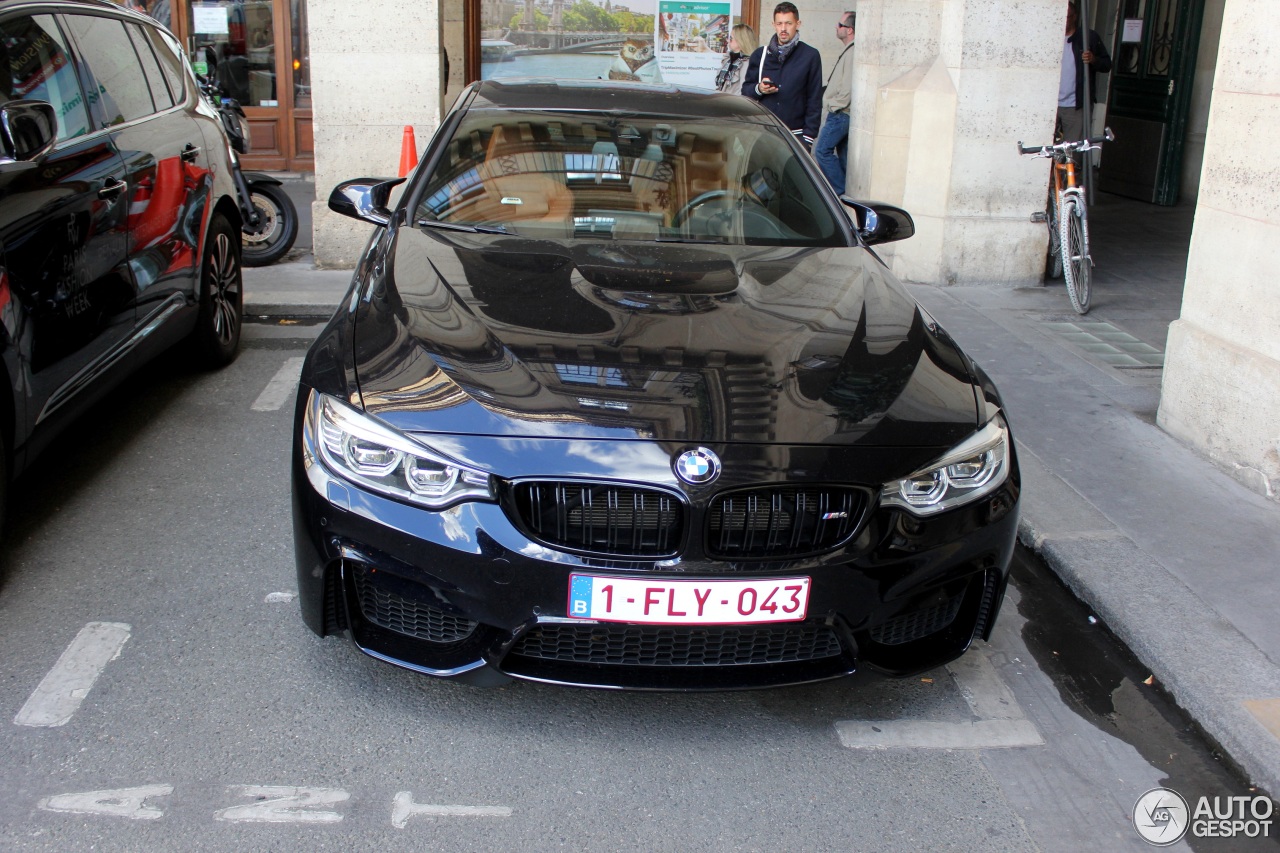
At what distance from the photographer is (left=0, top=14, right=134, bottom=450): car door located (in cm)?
390

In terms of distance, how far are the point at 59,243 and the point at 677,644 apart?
8.66 ft

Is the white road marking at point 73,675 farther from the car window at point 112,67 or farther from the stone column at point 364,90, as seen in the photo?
the stone column at point 364,90

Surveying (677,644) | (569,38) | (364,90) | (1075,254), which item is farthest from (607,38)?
(677,644)

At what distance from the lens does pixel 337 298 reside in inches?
305

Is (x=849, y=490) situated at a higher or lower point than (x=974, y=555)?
higher

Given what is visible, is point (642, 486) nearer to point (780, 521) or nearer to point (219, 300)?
point (780, 521)

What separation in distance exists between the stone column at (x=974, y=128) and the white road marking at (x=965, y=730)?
18.4 ft

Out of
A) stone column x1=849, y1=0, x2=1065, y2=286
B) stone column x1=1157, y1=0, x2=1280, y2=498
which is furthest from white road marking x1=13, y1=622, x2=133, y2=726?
stone column x1=849, y1=0, x2=1065, y2=286

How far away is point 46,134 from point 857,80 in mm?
7323

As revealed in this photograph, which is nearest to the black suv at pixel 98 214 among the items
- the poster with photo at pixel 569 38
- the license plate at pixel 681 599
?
the license plate at pixel 681 599

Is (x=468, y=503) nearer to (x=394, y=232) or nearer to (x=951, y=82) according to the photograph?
(x=394, y=232)

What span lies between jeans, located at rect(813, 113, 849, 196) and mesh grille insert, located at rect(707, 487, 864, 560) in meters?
8.21

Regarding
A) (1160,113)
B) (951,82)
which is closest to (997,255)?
(951,82)

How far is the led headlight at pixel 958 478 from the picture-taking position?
298 cm
